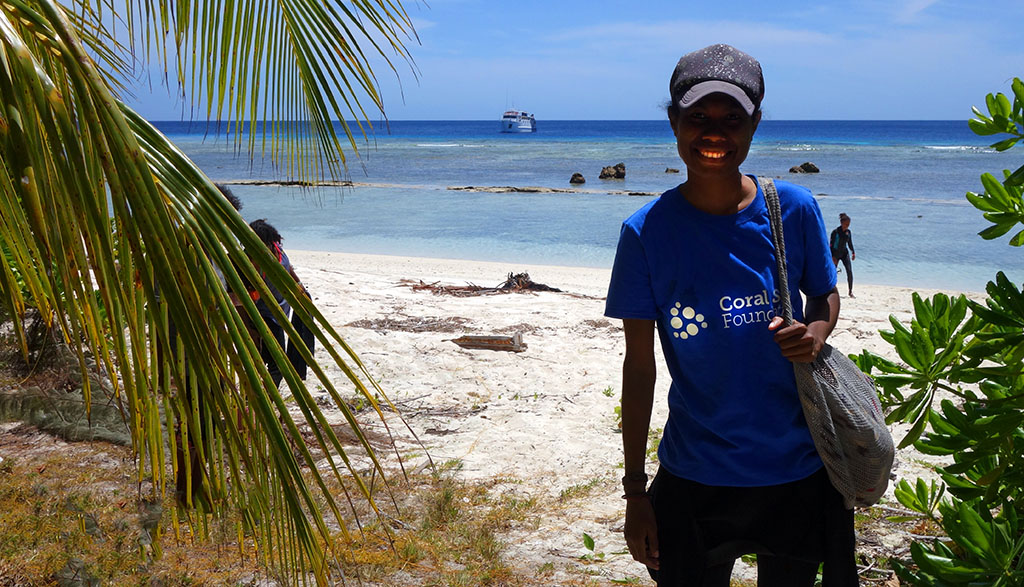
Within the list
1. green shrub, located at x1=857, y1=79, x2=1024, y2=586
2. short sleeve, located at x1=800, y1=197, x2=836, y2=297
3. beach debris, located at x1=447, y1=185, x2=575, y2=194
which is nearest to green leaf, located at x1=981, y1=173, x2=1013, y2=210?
green shrub, located at x1=857, y1=79, x2=1024, y2=586

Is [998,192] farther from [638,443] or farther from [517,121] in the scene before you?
[517,121]

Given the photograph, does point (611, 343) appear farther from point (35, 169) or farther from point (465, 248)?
point (465, 248)

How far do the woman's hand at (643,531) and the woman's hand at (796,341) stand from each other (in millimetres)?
485

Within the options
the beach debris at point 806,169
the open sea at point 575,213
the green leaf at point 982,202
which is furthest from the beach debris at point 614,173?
the green leaf at point 982,202

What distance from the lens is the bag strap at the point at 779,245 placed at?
1.73 metres

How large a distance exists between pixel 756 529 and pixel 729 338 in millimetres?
434

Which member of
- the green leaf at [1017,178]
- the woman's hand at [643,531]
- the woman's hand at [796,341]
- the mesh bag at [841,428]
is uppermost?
the green leaf at [1017,178]

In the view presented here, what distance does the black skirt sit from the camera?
1786 millimetres

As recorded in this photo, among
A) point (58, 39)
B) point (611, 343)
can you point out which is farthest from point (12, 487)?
point (611, 343)

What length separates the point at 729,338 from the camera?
1.75 m

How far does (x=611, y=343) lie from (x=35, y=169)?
23.1 feet

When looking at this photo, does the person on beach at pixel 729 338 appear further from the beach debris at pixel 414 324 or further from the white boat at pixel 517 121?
the white boat at pixel 517 121

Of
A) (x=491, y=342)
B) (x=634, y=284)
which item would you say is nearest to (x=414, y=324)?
(x=491, y=342)

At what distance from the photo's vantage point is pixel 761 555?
1862 millimetres
